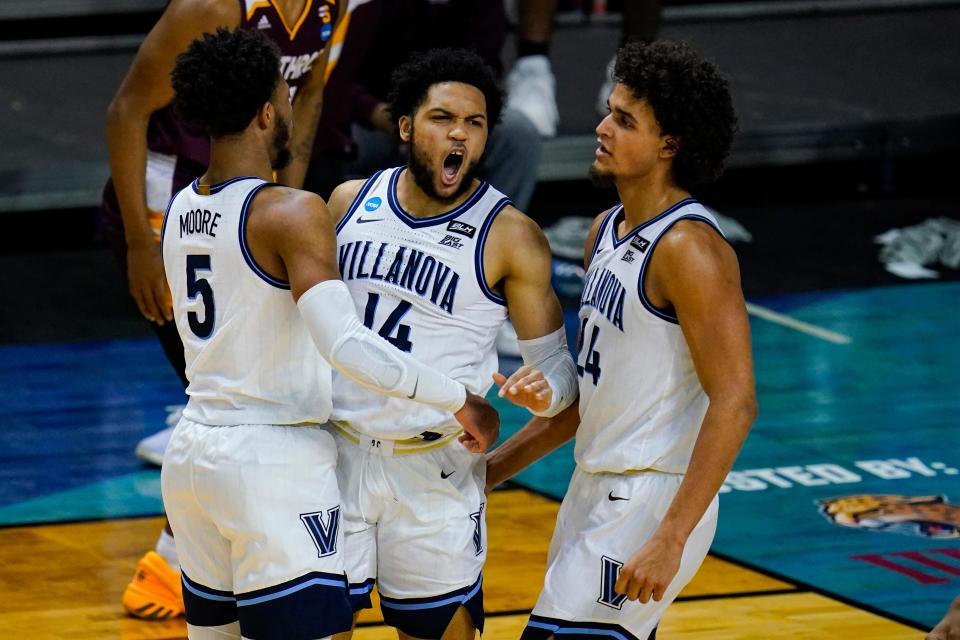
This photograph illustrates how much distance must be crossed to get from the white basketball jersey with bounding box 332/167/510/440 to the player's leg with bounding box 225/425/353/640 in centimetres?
25

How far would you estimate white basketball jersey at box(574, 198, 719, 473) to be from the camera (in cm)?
392

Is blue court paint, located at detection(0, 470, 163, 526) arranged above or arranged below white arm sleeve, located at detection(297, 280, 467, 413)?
below

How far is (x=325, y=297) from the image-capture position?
3742mm

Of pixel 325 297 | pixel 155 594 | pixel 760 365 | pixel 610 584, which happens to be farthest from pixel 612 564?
pixel 760 365

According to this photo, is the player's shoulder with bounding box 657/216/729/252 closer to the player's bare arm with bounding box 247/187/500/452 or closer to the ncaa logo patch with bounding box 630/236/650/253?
the ncaa logo patch with bounding box 630/236/650/253

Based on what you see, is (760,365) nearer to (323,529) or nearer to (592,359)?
(592,359)

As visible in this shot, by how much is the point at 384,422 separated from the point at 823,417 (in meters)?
3.52

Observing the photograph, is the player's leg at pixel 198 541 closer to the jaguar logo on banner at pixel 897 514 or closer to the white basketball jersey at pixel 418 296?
the white basketball jersey at pixel 418 296

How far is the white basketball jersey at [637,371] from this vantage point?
392cm

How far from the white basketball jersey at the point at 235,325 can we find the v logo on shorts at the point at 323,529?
220 millimetres

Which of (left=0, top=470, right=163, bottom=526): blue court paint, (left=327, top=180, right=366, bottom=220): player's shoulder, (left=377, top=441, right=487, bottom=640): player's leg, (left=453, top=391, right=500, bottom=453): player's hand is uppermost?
(left=327, top=180, right=366, bottom=220): player's shoulder

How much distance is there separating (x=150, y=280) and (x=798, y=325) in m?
4.00

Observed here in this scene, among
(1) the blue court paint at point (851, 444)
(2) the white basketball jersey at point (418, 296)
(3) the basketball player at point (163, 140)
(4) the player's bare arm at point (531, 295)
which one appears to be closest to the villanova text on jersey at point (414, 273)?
(2) the white basketball jersey at point (418, 296)

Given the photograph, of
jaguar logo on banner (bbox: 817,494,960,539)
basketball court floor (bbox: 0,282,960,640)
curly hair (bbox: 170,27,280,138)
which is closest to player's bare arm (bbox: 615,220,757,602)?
basketball court floor (bbox: 0,282,960,640)
